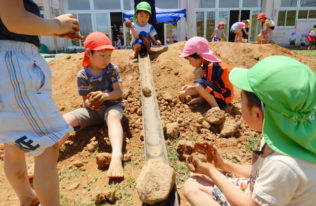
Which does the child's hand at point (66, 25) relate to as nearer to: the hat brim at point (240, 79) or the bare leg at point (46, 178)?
the bare leg at point (46, 178)

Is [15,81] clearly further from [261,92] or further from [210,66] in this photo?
[210,66]

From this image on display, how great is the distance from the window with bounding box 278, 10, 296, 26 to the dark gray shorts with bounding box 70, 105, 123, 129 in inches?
697

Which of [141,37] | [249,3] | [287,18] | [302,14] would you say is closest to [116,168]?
[141,37]

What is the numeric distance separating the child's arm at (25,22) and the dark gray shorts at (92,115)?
1.37 meters

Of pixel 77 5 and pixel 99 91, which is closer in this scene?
pixel 99 91

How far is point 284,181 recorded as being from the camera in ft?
3.67

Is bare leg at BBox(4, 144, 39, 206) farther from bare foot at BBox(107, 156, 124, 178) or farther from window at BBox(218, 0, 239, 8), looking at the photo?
window at BBox(218, 0, 239, 8)

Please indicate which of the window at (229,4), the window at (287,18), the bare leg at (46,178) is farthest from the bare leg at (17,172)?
the window at (287,18)

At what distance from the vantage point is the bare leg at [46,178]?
151 cm

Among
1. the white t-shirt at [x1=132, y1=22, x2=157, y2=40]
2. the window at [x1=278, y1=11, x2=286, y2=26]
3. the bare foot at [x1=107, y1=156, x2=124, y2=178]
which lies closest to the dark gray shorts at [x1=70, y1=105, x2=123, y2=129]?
the bare foot at [x1=107, y1=156, x2=124, y2=178]

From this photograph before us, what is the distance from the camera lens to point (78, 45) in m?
15.9

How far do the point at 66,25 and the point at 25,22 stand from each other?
25cm

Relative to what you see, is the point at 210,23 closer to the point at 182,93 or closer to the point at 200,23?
the point at 200,23

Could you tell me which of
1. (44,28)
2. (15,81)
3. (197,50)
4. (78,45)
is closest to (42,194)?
(15,81)
